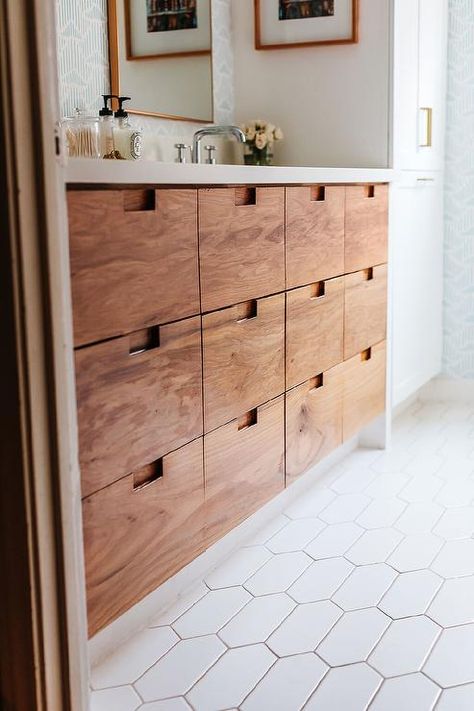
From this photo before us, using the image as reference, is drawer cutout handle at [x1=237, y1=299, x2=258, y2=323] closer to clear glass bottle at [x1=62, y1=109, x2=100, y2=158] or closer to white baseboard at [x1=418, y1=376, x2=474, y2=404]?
clear glass bottle at [x1=62, y1=109, x2=100, y2=158]

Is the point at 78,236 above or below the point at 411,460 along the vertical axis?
above

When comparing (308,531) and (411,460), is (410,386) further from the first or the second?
(308,531)

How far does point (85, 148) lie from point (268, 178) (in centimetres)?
46

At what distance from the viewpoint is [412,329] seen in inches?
132

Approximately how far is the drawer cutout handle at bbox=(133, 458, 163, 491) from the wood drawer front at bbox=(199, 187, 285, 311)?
349mm

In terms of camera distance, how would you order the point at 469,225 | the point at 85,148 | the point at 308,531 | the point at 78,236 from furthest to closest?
the point at 469,225 < the point at 308,531 < the point at 85,148 < the point at 78,236

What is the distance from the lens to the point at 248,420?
7.00 ft

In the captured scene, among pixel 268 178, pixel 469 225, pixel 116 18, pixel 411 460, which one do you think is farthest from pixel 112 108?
pixel 469 225

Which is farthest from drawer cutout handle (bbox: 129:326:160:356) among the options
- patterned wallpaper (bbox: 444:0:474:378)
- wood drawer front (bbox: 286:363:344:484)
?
patterned wallpaper (bbox: 444:0:474:378)

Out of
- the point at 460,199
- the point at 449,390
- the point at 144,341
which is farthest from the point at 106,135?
the point at 449,390

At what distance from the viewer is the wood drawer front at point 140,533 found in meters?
1.59

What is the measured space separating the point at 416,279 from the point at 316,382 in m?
1.00

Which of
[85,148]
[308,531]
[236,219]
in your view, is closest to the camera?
[236,219]

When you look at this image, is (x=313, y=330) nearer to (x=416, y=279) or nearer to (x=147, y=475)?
(x=147, y=475)
